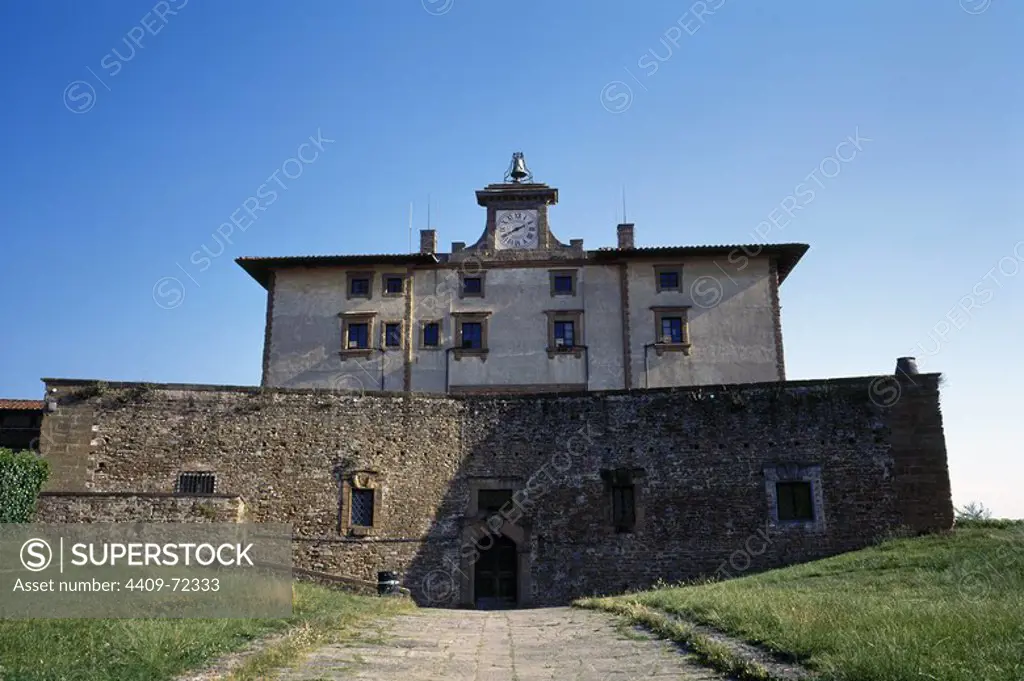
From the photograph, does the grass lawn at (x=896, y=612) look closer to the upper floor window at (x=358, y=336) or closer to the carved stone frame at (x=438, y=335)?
the carved stone frame at (x=438, y=335)

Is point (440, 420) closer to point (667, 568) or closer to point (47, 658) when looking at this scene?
point (667, 568)

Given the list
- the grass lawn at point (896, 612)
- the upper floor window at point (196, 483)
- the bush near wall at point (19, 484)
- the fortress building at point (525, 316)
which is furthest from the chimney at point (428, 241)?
the grass lawn at point (896, 612)

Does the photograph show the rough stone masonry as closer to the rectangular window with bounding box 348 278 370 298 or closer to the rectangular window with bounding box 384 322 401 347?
the rectangular window with bounding box 384 322 401 347

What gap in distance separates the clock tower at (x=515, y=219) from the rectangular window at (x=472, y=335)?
286cm

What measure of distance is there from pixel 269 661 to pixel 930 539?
691 inches

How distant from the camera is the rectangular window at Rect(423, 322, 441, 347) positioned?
1225 inches

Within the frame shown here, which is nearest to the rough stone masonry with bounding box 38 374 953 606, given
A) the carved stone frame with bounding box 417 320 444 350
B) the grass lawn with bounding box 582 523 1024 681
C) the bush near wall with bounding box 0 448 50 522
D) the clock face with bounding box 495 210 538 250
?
the bush near wall with bounding box 0 448 50 522

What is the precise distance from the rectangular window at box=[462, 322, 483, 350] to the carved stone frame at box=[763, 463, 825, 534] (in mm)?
12873

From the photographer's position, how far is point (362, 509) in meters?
21.9

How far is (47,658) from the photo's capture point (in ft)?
23.6

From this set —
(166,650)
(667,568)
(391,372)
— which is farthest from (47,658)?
(391,372)

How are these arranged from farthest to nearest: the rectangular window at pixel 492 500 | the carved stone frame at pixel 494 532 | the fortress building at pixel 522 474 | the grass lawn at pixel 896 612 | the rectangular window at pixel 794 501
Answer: the rectangular window at pixel 492 500
the carved stone frame at pixel 494 532
the rectangular window at pixel 794 501
the fortress building at pixel 522 474
the grass lawn at pixel 896 612

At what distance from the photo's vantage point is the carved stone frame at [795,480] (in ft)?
69.2

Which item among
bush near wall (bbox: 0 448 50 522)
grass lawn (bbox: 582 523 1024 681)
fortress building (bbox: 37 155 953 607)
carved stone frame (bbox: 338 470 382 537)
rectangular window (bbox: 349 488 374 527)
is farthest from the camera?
rectangular window (bbox: 349 488 374 527)
